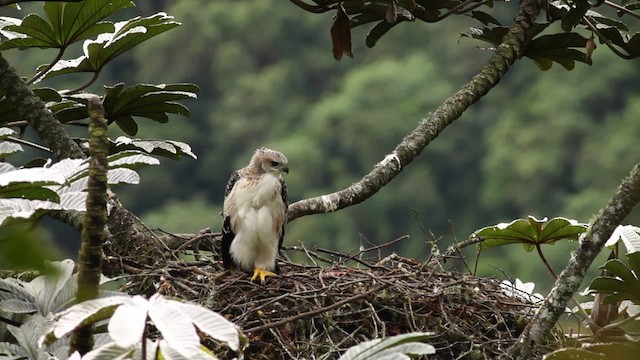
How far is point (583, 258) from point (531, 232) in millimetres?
1280

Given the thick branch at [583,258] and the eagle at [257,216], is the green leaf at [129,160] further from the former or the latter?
the eagle at [257,216]

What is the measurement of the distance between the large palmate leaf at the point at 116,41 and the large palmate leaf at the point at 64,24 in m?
0.06

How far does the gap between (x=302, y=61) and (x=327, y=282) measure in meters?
45.7

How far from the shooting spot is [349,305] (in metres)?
4.20

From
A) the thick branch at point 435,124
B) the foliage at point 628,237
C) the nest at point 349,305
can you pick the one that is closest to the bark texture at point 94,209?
the nest at point 349,305

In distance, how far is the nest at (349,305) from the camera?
4.01 m

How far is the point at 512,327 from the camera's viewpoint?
440cm

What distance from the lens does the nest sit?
13.2 feet

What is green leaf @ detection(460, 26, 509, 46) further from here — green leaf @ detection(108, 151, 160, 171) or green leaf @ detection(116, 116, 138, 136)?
green leaf @ detection(108, 151, 160, 171)

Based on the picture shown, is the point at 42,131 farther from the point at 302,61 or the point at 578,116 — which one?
the point at 302,61

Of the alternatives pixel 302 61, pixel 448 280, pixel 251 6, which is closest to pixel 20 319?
pixel 448 280

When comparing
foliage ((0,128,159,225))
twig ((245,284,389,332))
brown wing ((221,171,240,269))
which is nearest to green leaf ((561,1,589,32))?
twig ((245,284,389,332))

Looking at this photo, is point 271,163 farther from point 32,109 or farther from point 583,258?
point 583,258

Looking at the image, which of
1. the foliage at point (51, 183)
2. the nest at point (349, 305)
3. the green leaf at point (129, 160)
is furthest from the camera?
the nest at point (349, 305)
